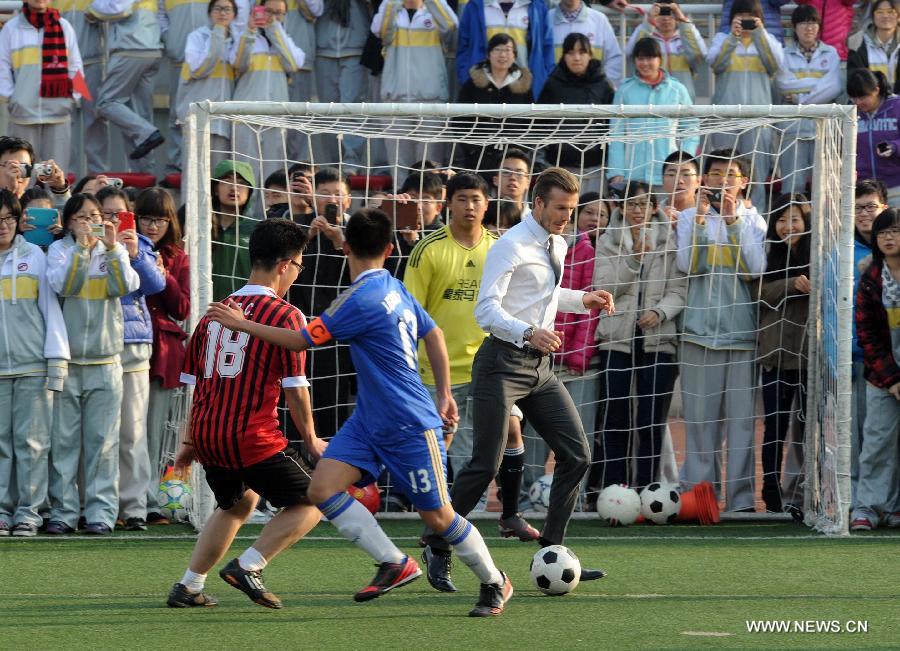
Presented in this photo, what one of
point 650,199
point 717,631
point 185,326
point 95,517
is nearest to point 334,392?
→ point 185,326

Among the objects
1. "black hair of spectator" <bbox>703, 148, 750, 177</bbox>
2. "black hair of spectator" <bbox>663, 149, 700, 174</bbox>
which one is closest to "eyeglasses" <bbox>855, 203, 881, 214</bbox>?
"black hair of spectator" <bbox>703, 148, 750, 177</bbox>

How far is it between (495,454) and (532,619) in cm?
93

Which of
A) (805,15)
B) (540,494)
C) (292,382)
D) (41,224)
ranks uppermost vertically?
(805,15)

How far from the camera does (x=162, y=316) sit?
364 inches

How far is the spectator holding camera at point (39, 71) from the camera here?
38.9ft

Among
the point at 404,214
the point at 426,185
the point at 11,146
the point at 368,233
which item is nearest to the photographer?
the point at 368,233

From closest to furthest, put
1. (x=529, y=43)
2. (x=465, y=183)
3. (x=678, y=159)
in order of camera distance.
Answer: (x=465, y=183)
(x=678, y=159)
(x=529, y=43)

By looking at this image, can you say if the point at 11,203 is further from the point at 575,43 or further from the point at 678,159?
the point at 575,43

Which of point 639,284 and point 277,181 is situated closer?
point 639,284

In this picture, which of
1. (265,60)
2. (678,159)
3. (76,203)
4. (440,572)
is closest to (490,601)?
(440,572)

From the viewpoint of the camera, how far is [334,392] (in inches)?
384

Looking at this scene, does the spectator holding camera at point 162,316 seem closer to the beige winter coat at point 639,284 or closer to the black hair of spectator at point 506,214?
the black hair of spectator at point 506,214

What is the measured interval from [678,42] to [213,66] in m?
3.98

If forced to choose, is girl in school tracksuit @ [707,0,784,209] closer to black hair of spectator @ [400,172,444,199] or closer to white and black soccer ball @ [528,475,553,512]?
black hair of spectator @ [400,172,444,199]
